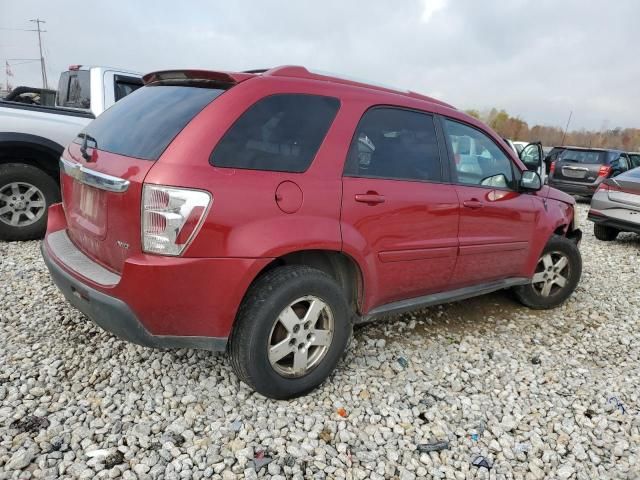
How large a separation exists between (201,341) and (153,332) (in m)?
0.23

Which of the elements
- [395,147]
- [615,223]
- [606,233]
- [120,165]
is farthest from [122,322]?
[606,233]

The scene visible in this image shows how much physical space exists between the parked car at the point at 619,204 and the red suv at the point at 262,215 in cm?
508

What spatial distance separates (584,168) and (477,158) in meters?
9.92

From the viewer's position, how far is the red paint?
84.7 inches

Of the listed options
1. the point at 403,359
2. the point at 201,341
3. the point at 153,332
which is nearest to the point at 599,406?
the point at 403,359

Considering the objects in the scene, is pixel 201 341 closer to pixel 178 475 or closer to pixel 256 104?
pixel 178 475

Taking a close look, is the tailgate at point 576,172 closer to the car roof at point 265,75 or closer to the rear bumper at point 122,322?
the car roof at point 265,75

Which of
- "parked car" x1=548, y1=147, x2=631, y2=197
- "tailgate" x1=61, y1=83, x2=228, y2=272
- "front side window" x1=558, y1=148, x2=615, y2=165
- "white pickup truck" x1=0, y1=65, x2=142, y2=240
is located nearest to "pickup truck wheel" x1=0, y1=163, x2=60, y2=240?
"white pickup truck" x1=0, y1=65, x2=142, y2=240

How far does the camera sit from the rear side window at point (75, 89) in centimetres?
596

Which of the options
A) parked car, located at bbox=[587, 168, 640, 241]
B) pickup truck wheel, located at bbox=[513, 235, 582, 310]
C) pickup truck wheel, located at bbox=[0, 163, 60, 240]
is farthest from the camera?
parked car, located at bbox=[587, 168, 640, 241]

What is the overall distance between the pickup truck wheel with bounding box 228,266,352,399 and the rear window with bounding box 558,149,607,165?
38.0 feet

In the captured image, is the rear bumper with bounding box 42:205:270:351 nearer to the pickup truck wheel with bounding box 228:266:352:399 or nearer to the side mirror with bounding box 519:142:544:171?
the pickup truck wheel with bounding box 228:266:352:399

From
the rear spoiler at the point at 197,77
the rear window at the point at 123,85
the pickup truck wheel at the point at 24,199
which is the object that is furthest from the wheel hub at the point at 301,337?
the rear window at the point at 123,85

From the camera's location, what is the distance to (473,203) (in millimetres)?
3305
